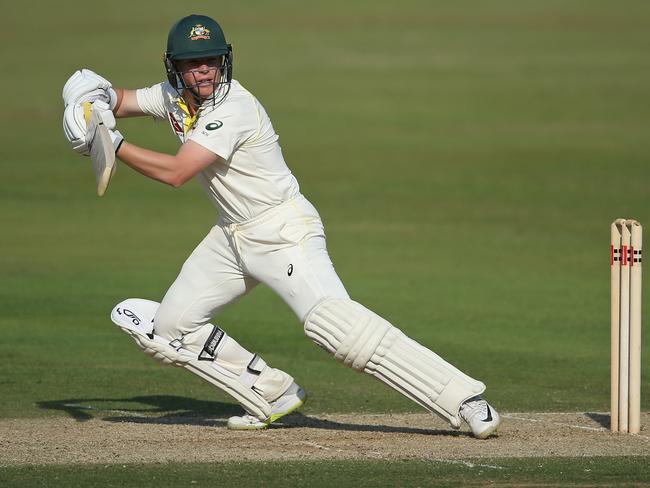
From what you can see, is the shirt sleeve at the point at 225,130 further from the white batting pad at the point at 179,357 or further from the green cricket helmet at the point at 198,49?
the white batting pad at the point at 179,357

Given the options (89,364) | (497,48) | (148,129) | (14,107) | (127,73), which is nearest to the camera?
(89,364)

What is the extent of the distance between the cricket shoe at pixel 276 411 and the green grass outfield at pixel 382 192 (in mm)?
743

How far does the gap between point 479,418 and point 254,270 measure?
4.03 feet

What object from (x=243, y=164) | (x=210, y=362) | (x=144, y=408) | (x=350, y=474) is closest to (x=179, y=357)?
(x=210, y=362)

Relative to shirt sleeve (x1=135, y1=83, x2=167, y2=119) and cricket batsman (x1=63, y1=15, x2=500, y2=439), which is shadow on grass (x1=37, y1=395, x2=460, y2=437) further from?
shirt sleeve (x1=135, y1=83, x2=167, y2=119)

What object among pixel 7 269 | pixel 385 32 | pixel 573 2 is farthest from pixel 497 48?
pixel 7 269

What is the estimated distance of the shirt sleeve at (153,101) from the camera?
619 cm

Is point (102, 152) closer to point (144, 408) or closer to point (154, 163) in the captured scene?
point (154, 163)

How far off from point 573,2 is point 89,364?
3221 cm

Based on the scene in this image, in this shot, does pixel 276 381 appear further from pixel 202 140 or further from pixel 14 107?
pixel 14 107

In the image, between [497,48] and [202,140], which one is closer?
[202,140]

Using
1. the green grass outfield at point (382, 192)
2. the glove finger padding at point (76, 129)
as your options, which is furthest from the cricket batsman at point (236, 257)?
the green grass outfield at point (382, 192)

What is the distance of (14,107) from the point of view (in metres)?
27.5

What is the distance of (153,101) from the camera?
620cm
